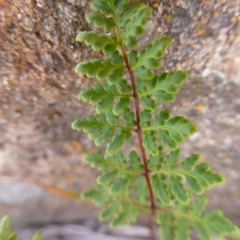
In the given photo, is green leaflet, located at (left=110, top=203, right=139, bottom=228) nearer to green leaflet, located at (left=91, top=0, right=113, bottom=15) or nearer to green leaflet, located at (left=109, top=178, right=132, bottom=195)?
green leaflet, located at (left=109, top=178, right=132, bottom=195)

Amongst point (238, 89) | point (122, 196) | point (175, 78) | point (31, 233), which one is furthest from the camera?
point (31, 233)

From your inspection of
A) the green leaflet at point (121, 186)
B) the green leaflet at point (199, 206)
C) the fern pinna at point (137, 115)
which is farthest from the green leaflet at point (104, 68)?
the green leaflet at point (199, 206)

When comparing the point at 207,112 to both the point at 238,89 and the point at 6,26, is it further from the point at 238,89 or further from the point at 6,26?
the point at 6,26

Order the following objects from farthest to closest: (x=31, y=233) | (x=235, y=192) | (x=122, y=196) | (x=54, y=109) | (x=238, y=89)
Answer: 1. (x=31, y=233)
2. (x=235, y=192)
3. (x=122, y=196)
4. (x=54, y=109)
5. (x=238, y=89)

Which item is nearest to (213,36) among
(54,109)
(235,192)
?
(54,109)

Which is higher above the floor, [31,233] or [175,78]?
[175,78]

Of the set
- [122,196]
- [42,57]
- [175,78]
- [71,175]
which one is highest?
[42,57]

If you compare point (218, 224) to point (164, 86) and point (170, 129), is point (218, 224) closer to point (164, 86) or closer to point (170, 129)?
point (170, 129)
